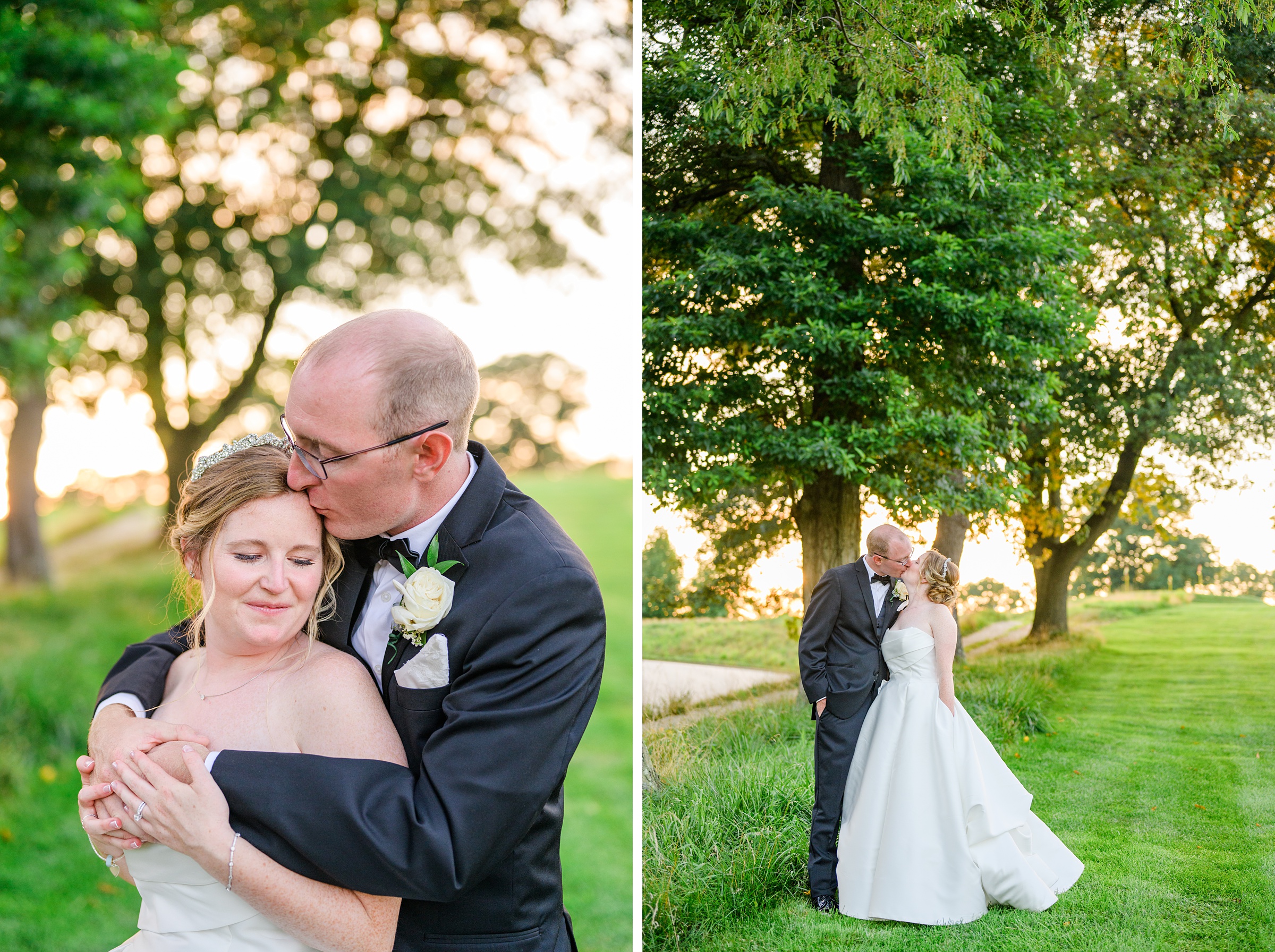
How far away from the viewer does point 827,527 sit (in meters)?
2.73

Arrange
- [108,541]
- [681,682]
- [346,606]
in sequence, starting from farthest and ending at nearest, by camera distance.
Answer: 1. [108,541]
2. [681,682]
3. [346,606]

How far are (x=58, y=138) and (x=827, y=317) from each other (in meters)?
4.28

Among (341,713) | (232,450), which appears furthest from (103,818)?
(232,450)

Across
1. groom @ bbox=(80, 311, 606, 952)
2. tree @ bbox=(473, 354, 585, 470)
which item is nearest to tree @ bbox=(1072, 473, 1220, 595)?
groom @ bbox=(80, 311, 606, 952)

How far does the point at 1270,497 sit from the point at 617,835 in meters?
4.39

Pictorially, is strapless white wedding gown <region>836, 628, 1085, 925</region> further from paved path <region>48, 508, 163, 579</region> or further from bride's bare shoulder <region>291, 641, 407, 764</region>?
paved path <region>48, 508, 163, 579</region>

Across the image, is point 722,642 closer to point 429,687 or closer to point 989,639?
point 989,639

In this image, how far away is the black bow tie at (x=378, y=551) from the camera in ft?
5.81

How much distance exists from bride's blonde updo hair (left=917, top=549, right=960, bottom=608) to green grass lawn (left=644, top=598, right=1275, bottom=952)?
8.4 inches

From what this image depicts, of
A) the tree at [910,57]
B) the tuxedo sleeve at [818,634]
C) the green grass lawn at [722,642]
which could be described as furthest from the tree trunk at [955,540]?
the tree at [910,57]

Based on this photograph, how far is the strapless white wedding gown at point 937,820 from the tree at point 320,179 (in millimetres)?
5654

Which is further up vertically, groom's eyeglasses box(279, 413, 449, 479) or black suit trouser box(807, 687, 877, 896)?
groom's eyeglasses box(279, 413, 449, 479)

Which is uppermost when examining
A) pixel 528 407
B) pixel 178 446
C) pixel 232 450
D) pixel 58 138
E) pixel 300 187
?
pixel 300 187

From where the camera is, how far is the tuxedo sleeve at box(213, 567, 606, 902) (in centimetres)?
147
